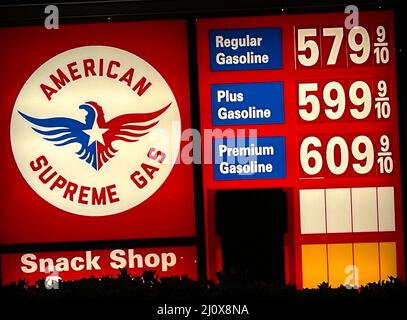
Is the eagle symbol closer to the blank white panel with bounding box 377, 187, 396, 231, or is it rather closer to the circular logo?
the circular logo

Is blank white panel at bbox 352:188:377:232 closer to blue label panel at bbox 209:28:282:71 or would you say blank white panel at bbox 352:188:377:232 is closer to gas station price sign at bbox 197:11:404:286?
gas station price sign at bbox 197:11:404:286

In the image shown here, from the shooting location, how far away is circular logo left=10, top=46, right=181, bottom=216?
8.35 m

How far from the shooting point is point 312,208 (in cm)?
836

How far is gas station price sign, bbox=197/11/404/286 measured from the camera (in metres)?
8.34

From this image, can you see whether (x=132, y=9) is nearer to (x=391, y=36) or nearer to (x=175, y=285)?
(x=391, y=36)

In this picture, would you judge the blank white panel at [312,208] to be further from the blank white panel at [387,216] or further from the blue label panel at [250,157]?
the blank white panel at [387,216]

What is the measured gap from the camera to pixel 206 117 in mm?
8367

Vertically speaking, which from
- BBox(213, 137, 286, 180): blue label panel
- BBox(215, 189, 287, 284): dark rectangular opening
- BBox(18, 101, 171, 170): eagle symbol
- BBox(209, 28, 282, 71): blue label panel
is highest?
BBox(209, 28, 282, 71): blue label panel

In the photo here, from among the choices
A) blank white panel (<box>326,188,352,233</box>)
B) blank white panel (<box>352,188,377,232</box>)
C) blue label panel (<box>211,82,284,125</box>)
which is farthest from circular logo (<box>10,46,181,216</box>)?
blank white panel (<box>352,188,377,232</box>)

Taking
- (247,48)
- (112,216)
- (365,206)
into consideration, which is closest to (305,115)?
(247,48)

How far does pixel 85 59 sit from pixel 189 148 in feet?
4.45

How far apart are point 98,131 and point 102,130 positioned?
1.7 inches

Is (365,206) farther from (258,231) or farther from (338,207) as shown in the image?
(258,231)

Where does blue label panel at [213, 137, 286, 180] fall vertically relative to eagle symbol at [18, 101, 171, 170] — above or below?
below
